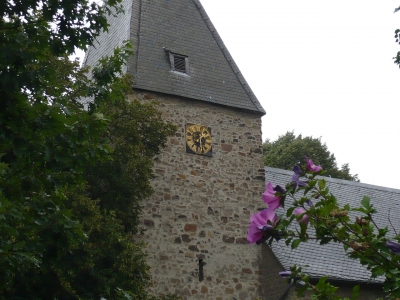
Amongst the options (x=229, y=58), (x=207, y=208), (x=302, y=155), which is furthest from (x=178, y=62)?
(x=302, y=155)

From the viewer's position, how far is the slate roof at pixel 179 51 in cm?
1680

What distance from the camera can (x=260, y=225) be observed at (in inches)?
160

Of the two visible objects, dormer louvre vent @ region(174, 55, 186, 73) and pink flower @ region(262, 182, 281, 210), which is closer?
pink flower @ region(262, 182, 281, 210)

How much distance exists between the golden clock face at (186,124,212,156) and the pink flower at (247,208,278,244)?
11983 mm

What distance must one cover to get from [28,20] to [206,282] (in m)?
9.30

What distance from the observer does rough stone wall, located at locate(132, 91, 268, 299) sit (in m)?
14.7

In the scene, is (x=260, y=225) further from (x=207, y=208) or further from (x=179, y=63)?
(x=179, y=63)

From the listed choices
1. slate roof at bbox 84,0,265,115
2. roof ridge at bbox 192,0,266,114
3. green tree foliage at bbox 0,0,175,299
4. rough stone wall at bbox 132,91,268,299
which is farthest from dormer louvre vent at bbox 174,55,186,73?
green tree foliage at bbox 0,0,175,299

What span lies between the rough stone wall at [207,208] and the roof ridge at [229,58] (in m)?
0.62

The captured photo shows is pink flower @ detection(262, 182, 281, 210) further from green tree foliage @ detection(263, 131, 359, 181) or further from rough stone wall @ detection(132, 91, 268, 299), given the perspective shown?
green tree foliage @ detection(263, 131, 359, 181)

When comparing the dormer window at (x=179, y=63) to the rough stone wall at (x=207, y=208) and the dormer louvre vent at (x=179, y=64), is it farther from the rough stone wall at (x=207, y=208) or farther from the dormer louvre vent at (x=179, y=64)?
the rough stone wall at (x=207, y=208)

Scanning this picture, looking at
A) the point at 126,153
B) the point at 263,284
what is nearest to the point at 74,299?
the point at 126,153

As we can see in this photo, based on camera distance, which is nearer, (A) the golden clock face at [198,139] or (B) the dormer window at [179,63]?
(A) the golden clock face at [198,139]

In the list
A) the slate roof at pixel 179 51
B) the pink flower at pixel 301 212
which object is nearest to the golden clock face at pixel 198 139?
the slate roof at pixel 179 51
